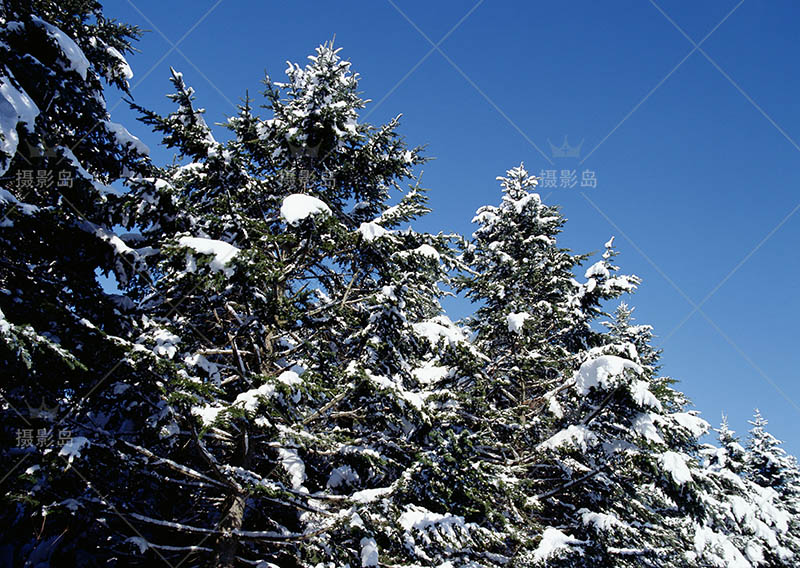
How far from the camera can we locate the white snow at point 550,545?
865cm

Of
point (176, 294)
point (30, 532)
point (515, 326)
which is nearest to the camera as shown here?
point (30, 532)

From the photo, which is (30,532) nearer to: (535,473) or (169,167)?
(169,167)

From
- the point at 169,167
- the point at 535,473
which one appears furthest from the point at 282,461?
the point at 169,167

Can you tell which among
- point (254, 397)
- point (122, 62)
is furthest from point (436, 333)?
point (122, 62)

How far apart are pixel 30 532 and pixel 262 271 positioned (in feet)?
21.1

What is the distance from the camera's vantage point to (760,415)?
972 inches

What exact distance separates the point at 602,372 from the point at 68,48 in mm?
10931

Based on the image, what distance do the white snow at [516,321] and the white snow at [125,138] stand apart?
9.09 meters

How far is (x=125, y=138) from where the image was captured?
9.24m

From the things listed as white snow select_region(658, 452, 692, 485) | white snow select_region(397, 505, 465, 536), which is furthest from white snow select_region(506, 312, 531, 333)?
white snow select_region(397, 505, 465, 536)

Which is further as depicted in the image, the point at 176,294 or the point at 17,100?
the point at 176,294

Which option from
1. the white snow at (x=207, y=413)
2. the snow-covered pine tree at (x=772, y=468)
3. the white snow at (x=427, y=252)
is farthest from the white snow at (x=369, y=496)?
the snow-covered pine tree at (x=772, y=468)

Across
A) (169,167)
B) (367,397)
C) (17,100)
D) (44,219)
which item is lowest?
(367,397)

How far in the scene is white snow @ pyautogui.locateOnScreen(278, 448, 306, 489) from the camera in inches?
310
